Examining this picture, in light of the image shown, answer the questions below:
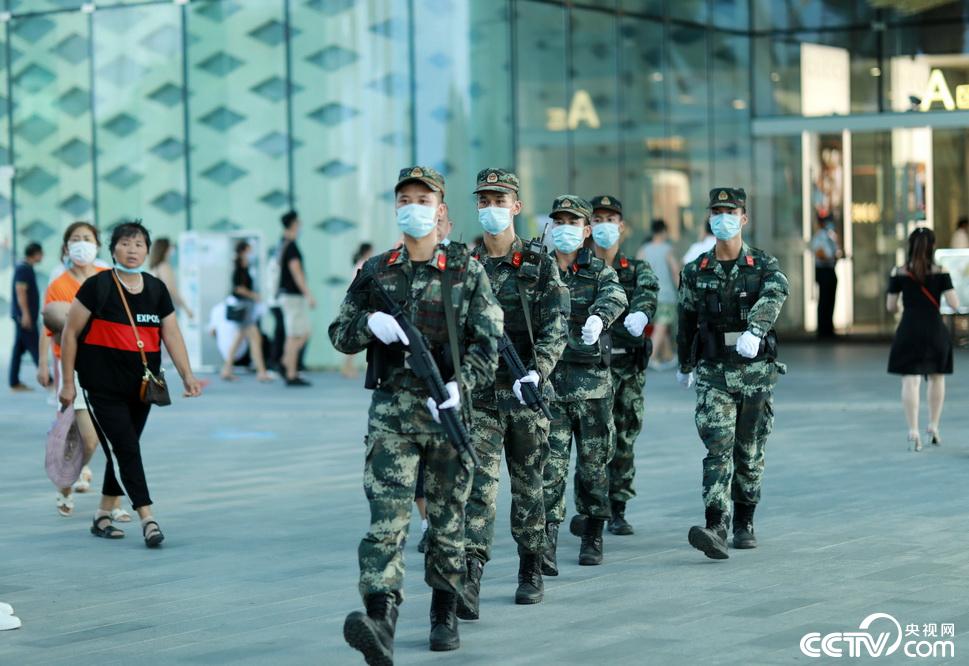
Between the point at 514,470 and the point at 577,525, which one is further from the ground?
the point at 514,470

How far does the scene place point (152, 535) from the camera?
340 inches

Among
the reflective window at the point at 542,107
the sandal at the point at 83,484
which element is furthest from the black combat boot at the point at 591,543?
the reflective window at the point at 542,107

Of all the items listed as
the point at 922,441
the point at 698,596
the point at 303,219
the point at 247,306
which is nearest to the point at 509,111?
the point at 303,219

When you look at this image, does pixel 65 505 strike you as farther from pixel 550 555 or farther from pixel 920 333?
pixel 920 333

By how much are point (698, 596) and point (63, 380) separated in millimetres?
3883

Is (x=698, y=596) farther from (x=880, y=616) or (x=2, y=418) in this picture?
(x=2, y=418)

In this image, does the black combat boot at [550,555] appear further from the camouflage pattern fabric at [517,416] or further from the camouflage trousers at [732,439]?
the camouflage trousers at [732,439]

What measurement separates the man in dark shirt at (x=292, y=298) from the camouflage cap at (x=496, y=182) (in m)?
11.8

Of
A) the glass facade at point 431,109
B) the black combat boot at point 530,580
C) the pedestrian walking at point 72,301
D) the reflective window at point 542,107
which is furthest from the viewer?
the reflective window at point 542,107

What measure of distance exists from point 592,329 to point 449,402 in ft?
6.99

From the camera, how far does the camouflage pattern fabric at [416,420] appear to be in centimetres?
597

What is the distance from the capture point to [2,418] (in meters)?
16.0

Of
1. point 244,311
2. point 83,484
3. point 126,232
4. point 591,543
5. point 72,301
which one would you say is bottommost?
point 83,484

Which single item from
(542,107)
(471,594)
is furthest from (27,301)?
(471,594)
